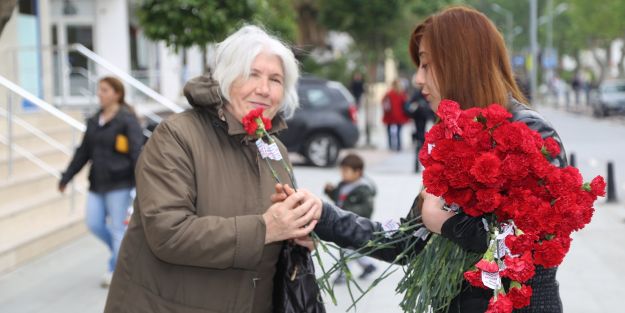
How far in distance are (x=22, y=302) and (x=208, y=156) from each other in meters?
4.39

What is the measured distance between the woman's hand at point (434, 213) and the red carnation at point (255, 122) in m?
0.55

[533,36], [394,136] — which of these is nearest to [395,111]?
[394,136]

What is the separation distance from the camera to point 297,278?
9.23ft

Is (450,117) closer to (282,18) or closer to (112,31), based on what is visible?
(282,18)

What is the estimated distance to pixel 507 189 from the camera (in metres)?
2.36

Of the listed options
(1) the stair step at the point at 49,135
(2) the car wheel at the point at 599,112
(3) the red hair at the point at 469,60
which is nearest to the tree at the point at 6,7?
(3) the red hair at the point at 469,60

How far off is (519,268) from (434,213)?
1.01 feet

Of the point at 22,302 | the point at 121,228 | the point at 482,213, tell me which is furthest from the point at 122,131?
the point at 482,213

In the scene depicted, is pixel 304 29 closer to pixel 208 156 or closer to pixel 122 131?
pixel 122 131

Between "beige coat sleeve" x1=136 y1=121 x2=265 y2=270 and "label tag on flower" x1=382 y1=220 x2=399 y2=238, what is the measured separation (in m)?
0.52

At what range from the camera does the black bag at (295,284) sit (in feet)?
9.19

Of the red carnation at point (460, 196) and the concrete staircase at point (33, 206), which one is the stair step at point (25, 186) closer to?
the concrete staircase at point (33, 206)

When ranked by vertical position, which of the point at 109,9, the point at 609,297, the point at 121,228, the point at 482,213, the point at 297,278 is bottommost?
the point at 609,297

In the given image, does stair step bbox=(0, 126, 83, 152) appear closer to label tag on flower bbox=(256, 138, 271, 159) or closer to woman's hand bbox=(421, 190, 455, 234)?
label tag on flower bbox=(256, 138, 271, 159)
